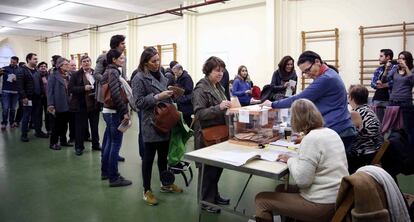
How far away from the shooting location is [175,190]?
10.2ft

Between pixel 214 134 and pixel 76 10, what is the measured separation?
9.67 m

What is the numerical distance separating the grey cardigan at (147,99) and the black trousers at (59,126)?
9.21 feet

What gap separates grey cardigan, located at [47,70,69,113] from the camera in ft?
15.9

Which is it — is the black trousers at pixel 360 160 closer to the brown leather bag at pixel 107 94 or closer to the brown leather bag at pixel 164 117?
the brown leather bag at pixel 164 117

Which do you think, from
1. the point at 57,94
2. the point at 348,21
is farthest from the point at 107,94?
the point at 348,21

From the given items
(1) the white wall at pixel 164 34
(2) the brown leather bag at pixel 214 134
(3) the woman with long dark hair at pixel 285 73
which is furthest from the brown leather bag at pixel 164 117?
(1) the white wall at pixel 164 34

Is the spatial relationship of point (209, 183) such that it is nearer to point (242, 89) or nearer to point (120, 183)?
point (120, 183)

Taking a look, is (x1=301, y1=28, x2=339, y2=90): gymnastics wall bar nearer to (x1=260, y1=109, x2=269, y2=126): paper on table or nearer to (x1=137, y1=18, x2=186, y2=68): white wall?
(x1=137, y1=18, x2=186, y2=68): white wall

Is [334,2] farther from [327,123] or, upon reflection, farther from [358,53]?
[327,123]

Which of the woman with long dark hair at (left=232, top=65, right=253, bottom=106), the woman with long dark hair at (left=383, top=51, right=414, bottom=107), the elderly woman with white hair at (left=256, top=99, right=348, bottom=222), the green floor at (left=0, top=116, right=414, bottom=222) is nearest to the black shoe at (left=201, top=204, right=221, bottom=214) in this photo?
the green floor at (left=0, top=116, right=414, bottom=222)

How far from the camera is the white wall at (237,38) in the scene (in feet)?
25.5

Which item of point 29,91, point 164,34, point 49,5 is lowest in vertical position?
point 29,91

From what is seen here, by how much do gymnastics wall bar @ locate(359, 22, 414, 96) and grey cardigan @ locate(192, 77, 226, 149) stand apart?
4850mm

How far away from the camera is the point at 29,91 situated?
557 cm
